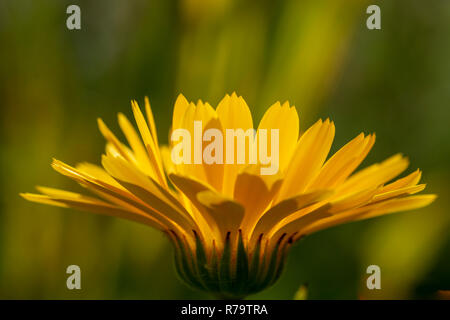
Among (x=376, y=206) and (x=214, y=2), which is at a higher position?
(x=214, y=2)

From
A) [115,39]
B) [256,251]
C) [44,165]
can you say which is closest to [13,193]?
[44,165]

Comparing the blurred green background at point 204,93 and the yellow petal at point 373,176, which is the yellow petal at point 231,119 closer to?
the yellow petal at point 373,176

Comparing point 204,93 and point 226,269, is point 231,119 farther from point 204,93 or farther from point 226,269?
point 204,93

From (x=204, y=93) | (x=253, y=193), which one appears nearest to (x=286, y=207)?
(x=253, y=193)

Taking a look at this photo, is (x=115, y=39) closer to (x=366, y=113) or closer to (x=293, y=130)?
(x=366, y=113)

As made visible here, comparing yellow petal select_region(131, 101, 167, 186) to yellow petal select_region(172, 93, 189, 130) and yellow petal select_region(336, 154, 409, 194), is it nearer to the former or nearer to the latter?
yellow petal select_region(172, 93, 189, 130)

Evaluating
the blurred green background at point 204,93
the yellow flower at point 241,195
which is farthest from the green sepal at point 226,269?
the blurred green background at point 204,93
